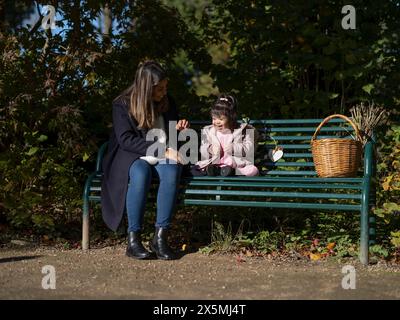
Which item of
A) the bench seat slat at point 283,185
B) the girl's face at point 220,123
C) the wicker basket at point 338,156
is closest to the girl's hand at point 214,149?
the girl's face at point 220,123

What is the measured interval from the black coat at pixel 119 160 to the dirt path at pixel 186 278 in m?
0.33

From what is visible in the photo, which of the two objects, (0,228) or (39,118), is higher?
(39,118)

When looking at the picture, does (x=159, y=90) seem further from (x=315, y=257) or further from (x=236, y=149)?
(x=315, y=257)

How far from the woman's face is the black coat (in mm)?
224

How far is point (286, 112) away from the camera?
20.2ft


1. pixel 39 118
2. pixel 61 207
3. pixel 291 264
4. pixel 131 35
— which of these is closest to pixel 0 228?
pixel 61 207

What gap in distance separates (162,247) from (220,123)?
1093 mm

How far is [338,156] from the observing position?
14.6ft

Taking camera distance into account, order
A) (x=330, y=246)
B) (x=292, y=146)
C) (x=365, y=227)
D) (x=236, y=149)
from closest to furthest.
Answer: (x=365, y=227) < (x=330, y=246) < (x=236, y=149) < (x=292, y=146)

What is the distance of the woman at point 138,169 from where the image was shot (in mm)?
4504

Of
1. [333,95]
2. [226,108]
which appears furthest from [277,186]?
[333,95]

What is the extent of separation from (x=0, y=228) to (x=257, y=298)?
9.46ft

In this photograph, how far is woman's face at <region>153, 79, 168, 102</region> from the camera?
4637mm
